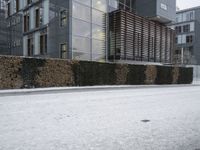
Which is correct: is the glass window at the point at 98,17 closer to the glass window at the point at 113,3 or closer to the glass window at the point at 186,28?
the glass window at the point at 113,3

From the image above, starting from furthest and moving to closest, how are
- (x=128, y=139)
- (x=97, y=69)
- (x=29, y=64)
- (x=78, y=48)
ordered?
1. (x=78, y=48)
2. (x=97, y=69)
3. (x=29, y=64)
4. (x=128, y=139)

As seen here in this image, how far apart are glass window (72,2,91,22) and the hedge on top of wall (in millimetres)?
5210

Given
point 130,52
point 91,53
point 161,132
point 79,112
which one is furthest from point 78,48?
point 161,132

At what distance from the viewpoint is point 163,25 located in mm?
29828

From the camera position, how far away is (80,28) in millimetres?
20641

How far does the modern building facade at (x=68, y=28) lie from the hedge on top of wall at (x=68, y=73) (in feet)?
10.5

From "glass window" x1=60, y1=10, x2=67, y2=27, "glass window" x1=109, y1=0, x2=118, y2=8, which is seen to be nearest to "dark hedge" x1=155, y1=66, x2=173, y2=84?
"glass window" x1=109, y1=0, x2=118, y2=8

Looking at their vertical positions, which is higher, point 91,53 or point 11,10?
point 11,10

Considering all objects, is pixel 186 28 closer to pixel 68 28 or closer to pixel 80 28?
pixel 80 28

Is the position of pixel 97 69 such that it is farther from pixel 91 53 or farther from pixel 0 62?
pixel 0 62

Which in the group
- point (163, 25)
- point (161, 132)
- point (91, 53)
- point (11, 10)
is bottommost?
point (161, 132)

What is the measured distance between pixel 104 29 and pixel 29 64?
34.4ft

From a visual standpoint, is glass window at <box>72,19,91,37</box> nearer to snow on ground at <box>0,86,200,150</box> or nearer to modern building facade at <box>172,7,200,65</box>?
snow on ground at <box>0,86,200,150</box>

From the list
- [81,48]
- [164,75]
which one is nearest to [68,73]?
[81,48]
